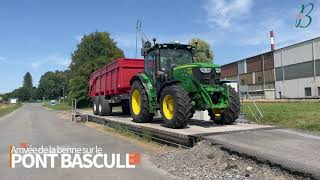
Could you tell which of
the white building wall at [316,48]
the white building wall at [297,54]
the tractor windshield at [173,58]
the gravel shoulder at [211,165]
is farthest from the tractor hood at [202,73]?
the white building wall at [297,54]

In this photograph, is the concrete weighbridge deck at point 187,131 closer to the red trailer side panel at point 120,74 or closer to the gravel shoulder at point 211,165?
the gravel shoulder at point 211,165

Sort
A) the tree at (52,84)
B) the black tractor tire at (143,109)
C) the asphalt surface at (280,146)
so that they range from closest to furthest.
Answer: the asphalt surface at (280,146), the black tractor tire at (143,109), the tree at (52,84)

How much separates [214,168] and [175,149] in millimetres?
2644

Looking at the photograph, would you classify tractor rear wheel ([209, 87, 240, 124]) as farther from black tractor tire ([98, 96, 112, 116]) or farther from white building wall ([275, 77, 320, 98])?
white building wall ([275, 77, 320, 98])

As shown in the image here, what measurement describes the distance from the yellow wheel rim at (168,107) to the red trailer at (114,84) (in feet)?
18.3

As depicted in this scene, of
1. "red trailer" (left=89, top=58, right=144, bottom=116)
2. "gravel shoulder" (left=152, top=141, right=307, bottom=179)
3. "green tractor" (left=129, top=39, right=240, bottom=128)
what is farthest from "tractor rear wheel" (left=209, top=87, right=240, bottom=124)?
"red trailer" (left=89, top=58, right=144, bottom=116)

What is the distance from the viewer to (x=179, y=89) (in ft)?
39.4

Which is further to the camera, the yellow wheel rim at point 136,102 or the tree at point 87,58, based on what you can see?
the tree at point 87,58

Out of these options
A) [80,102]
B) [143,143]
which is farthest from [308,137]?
[80,102]

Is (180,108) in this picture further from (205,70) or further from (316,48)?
(316,48)

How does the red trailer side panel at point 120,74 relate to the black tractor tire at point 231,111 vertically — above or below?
above

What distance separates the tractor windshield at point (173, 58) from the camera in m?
14.0

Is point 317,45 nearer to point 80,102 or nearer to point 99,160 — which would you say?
point 80,102

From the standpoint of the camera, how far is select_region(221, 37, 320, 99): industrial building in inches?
2094
